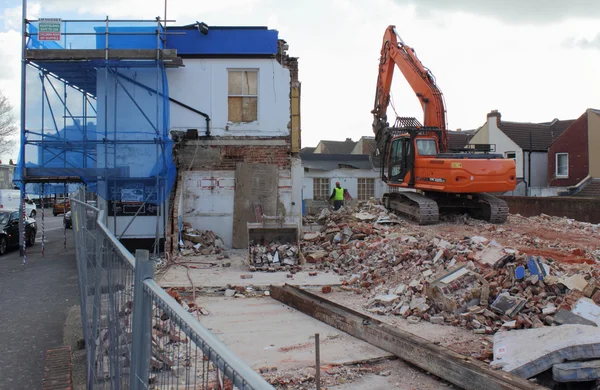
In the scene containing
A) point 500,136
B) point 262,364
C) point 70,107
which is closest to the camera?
point 262,364

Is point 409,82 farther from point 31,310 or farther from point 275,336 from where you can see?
point 31,310

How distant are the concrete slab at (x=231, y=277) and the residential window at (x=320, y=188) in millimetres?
21635

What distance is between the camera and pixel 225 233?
15.3 metres

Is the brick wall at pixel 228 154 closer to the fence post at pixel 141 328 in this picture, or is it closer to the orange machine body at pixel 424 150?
the orange machine body at pixel 424 150

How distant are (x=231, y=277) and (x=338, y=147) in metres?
52.5

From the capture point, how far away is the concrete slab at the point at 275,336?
6156 mm

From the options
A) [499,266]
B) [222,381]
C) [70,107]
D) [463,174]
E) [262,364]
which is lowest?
[262,364]

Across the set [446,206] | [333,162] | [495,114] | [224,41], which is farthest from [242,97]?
[495,114]

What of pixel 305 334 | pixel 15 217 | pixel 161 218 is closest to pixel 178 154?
pixel 161 218

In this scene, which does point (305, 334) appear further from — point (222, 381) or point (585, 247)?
point (585, 247)

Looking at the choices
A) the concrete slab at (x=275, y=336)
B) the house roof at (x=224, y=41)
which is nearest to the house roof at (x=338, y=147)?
the house roof at (x=224, y=41)

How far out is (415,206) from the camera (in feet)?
54.2

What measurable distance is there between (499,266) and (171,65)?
10.5 metres

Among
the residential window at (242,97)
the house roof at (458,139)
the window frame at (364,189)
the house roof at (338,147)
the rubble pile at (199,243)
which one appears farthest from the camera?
the house roof at (338,147)
